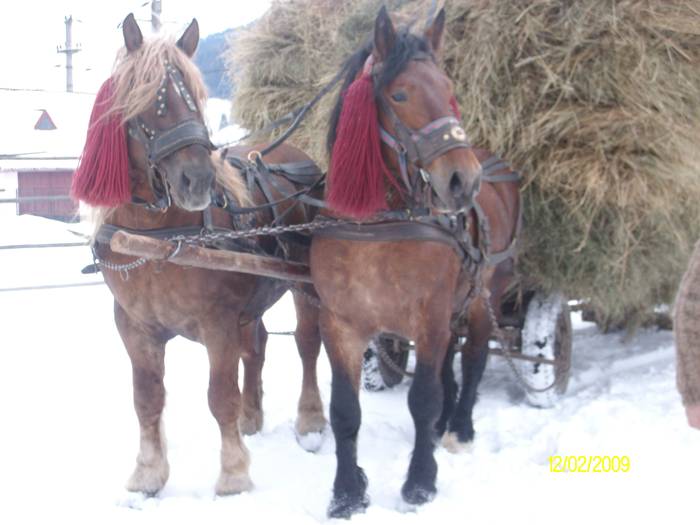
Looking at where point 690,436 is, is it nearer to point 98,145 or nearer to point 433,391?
point 433,391

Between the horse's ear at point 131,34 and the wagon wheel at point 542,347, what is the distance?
2.60m

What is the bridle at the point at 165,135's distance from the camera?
2672 mm

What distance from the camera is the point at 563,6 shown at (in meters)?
3.53

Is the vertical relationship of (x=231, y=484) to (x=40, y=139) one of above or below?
below

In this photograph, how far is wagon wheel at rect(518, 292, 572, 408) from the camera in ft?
14.0

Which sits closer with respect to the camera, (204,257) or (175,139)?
(175,139)

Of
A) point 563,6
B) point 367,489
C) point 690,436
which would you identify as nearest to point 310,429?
point 367,489

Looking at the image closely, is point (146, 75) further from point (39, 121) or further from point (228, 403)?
point (39, 121)

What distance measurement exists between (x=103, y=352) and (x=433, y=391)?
362 centimetres

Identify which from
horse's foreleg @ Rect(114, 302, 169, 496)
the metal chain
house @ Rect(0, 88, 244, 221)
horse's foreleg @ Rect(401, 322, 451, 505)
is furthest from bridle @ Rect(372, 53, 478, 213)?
house @ Rect(0, 88, 244, 221)

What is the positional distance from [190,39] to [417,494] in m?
2.02

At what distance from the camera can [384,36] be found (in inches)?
110
